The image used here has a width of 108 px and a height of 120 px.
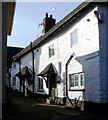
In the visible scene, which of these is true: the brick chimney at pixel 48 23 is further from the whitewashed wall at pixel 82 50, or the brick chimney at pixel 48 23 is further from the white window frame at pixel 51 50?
the whitewashed wall at pixel 82 50

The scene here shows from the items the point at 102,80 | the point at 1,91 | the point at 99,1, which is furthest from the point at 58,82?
the point at 1,91

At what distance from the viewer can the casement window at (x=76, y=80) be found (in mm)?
18469

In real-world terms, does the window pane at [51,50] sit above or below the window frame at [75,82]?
above

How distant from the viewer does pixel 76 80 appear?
62.8ft

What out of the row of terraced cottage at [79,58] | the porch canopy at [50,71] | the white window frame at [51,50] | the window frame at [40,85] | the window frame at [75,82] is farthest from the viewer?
the window frame at [40,85]

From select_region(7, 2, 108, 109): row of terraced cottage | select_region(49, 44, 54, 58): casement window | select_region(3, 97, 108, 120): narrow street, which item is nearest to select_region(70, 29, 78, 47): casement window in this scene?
select_region(7, 2, 108, 109): row of terraced cottage

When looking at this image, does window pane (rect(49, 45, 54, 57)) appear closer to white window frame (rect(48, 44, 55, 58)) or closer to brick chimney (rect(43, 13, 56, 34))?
white window frame (rect(48, 44, 55, 58))

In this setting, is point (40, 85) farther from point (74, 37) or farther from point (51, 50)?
point (74, 37)

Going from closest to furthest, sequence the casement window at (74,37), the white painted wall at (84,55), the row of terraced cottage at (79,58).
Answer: the row of terraced cottage at (79,58), the white painted wall at (84,55), the casement window at (74,37)

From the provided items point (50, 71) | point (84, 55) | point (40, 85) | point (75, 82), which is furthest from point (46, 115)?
point (40, 85)

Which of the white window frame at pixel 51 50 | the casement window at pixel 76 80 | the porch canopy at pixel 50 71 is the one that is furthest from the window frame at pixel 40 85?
the casement window at pixel 76 80

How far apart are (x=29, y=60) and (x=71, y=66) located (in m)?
11.7

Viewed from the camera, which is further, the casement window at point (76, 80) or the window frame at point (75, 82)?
the window frame at point (75, 82)

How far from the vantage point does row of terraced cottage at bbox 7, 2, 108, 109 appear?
16219mm
